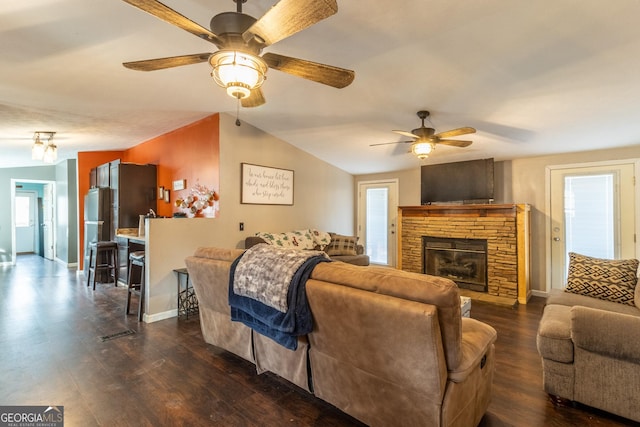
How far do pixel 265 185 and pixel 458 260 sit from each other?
3.31m

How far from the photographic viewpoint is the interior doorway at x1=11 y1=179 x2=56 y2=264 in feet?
26.9

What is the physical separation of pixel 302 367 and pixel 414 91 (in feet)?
8.85

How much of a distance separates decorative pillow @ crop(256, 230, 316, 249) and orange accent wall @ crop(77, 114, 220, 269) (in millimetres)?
1051

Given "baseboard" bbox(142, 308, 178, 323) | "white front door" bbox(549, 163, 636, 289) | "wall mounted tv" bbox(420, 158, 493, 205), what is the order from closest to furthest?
"baseboard" bbox(142, 308, 178, 323), "white front door" bbox(549, 163, 636, 289), "wall mounted tv" bbox(420, 158, 493, 205)

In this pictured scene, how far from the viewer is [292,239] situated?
4.87 metres

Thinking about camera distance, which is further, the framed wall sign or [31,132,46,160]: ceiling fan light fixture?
the framed wall sign

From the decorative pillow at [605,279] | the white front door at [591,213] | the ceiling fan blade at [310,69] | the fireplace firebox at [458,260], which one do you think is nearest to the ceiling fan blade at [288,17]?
the ceiling fan blade at [310,69]

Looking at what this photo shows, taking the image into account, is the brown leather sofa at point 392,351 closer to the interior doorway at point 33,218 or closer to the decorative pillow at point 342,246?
the decorative pillow at point 342,246

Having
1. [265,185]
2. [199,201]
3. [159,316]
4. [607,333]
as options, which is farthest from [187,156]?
[607,333]

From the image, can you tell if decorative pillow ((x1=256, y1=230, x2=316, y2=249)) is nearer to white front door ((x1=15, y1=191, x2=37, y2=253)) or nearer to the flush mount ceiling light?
the flush mount ceiling light

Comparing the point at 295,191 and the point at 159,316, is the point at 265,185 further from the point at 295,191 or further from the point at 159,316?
the point at 159,316

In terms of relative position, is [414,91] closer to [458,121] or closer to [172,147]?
[458,121]

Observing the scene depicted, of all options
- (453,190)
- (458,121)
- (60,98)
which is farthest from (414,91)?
(60,98)

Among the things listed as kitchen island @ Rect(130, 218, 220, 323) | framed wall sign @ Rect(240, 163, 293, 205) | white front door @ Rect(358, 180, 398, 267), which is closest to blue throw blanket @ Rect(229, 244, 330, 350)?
kitchen island @ Rect(130, 218, 220, 323)
